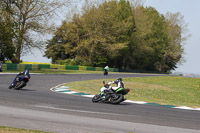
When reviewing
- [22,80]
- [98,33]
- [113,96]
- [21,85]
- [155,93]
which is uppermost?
[98,33]

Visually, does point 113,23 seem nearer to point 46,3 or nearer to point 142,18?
point 142,18

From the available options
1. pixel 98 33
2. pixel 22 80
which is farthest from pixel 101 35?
pixel 22 80

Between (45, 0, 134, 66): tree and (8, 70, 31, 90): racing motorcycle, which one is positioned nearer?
(8, 70, 31, 90): racing motorcycle

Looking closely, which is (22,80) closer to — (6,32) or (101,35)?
(6,32)

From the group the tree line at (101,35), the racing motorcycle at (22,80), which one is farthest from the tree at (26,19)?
the racing motorcycle at (22,80)

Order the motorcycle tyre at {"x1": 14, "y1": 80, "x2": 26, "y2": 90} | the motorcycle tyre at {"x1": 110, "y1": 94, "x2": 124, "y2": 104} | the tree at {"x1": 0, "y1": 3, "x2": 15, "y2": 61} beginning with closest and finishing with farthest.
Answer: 1. the motorcycle tyre at {"x1": 110, "y1": 94, "x2": 124, "y2": 104}
2. the motorcycle tyre at {"x1": 14, "y1": 80, "x2": 26, "y2": 90}
3. the tree at {"x1": 0, "y1": 3, "x2": 15, "y2": 61}

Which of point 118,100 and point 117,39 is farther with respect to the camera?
point 117,39

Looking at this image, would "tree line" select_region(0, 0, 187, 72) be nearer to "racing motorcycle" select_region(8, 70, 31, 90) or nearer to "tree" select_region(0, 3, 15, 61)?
"tree" select_region(0, 3, 15, 61)

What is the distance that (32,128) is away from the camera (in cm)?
747

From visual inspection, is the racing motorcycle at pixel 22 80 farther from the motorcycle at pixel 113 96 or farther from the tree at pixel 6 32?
the tree at pixel 6 32

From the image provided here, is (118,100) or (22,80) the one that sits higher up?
(22,80)

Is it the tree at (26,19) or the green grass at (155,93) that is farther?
the tree at (26,19)

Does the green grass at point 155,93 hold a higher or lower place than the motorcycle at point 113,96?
lower

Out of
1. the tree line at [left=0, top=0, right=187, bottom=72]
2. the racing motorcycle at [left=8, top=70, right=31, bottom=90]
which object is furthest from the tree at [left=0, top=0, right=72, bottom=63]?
the racing motorcycle at [left=8, top=70, right=31, bottom=90]
